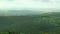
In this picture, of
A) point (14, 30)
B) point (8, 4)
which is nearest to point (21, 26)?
→ point (14, 30)

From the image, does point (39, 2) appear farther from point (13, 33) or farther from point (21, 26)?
point (13, 33)

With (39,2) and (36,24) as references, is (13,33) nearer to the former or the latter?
(36,24)

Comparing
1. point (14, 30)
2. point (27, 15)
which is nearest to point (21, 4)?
point (27, 15)

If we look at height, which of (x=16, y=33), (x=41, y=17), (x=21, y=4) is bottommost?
(x=16, y=33)

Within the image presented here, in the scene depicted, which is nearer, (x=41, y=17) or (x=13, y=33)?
(x=41, y=17)

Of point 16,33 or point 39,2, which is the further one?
point 16,33

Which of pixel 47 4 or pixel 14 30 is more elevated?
pixel 47 4
